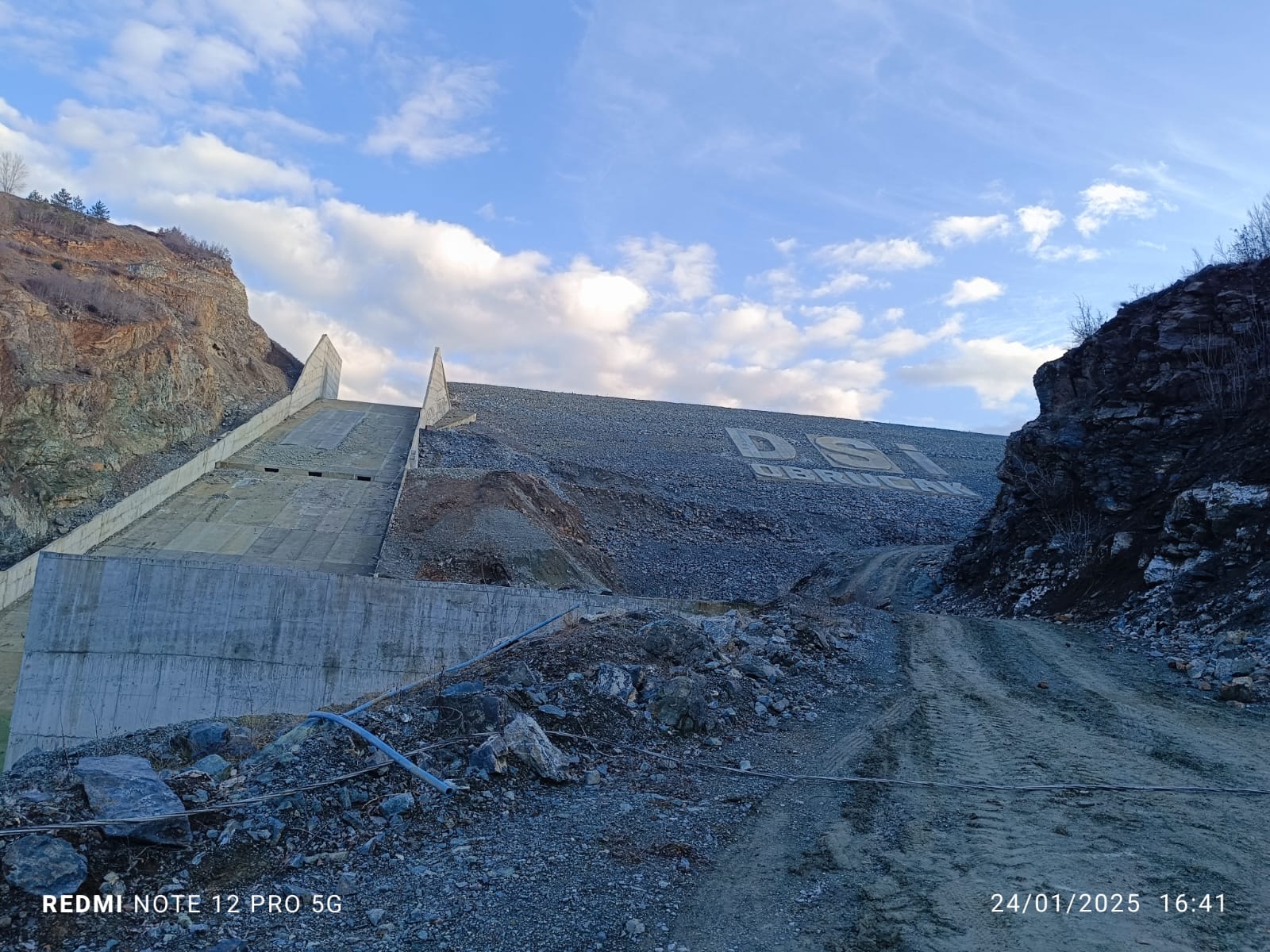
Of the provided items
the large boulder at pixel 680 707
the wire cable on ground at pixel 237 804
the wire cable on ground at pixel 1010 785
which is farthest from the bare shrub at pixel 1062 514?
the wire cable on ground at pixel 237 804

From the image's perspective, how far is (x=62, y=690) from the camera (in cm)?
1247

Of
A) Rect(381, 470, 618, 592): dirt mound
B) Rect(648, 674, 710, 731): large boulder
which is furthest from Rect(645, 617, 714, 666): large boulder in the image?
Rect(381, 470, 618, 592): dirt mound

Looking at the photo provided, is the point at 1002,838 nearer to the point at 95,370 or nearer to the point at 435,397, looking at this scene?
the point at 95,370

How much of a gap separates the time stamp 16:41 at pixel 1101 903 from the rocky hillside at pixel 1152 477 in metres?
7.40

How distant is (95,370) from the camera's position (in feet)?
80.8

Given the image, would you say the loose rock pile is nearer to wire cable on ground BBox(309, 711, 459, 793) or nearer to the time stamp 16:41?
wire cable on ground BBox(309, 711, 459, 793)

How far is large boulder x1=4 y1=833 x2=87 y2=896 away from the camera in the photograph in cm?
338

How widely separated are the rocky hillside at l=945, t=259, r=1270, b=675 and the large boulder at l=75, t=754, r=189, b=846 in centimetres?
1089

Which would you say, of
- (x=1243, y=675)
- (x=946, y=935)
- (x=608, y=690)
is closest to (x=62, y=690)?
(x=608, y=690)

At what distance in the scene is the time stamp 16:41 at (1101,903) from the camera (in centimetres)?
343

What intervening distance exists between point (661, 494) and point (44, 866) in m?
26.8

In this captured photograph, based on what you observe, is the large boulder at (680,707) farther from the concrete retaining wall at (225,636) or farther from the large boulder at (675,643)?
the concrete retaining wall at (225,636)

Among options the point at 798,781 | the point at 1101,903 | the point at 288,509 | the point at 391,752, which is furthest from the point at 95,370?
the point at 1101,903

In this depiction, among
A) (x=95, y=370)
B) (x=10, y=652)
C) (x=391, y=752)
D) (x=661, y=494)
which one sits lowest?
(x=10, y=652)
